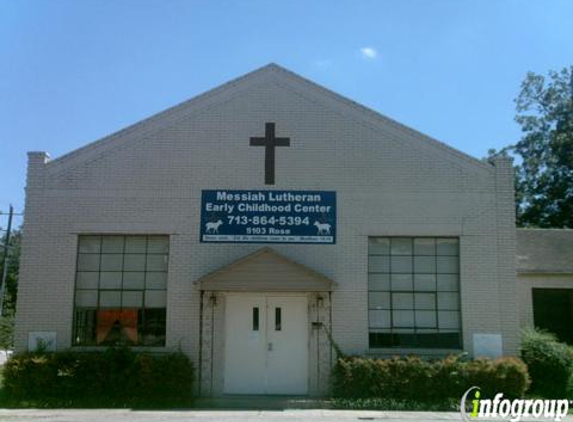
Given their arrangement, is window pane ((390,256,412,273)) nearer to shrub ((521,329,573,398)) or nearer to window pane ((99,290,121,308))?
shrub ((521,329,573,398))

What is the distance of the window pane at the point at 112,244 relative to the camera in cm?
1594

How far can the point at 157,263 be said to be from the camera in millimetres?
15836

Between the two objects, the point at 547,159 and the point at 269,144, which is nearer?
the point at 269,144

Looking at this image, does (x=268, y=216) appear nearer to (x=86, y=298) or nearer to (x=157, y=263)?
(x=157, y=263)

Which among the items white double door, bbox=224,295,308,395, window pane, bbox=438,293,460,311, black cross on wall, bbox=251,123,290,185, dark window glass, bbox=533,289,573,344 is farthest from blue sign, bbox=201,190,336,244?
dark window glass, bbox=533,289,573,344

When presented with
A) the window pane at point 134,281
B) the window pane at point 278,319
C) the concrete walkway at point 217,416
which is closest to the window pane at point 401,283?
the window pane at point 278,319

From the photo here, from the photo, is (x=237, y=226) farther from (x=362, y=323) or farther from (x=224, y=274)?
(x=362, y=323)

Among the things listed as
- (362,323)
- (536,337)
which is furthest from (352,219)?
(536,337)

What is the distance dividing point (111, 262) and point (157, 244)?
1162 mm

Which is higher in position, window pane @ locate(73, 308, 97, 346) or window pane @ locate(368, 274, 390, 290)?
window pane @ locate(368, 274, 390, 290)

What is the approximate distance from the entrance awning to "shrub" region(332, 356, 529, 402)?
1997mm

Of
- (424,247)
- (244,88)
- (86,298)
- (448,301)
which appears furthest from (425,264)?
(86,298)

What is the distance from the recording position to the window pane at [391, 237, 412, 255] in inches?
632

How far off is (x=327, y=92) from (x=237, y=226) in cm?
400
